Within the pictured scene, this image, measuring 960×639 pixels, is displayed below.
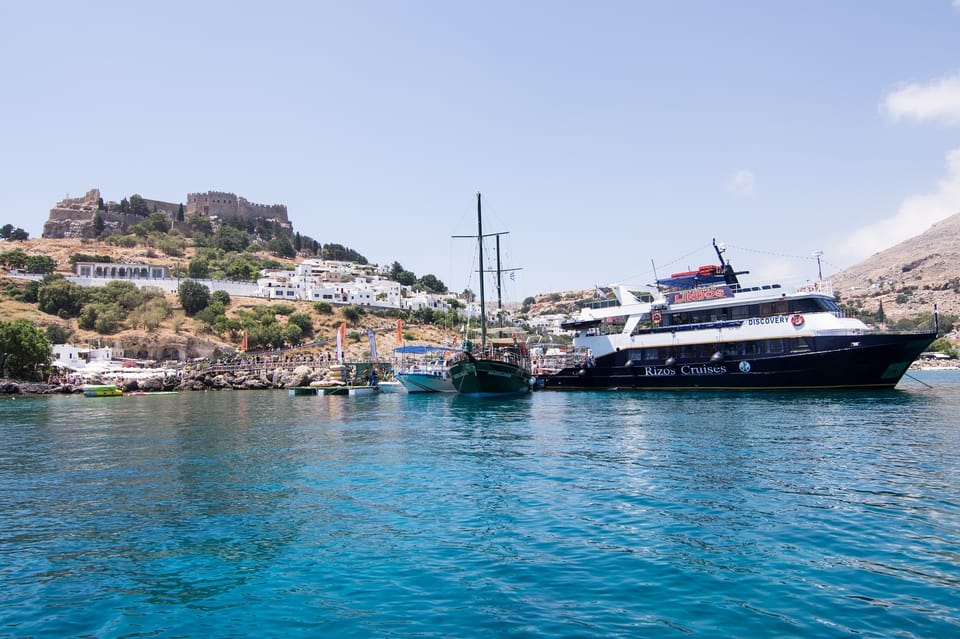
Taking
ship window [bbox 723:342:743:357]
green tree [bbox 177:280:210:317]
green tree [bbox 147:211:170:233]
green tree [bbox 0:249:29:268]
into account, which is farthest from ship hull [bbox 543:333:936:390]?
green tree [bbox 147:211:170:233]

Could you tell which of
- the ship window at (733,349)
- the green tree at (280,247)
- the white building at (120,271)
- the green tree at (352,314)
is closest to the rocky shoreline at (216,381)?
the green tree at (352,314)

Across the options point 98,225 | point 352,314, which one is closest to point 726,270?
point 352,314

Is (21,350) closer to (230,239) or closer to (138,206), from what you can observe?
(230,239)

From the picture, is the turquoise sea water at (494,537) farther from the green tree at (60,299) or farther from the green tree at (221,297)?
the green tree at (221,297)

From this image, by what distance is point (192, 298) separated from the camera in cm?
9350

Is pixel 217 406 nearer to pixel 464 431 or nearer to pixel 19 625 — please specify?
pixel 464 431

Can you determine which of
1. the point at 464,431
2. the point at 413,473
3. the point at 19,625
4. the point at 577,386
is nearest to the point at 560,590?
the point at 19,625

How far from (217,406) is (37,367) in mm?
36247

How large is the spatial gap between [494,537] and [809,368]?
33.2 meters

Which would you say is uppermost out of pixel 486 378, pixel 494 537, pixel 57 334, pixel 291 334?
pixel 57 334

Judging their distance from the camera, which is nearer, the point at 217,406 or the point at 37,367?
the point at 217,406

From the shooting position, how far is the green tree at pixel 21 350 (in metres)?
60.9

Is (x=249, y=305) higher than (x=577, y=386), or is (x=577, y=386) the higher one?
(x=249, y=305)

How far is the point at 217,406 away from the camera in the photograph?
137 feet
